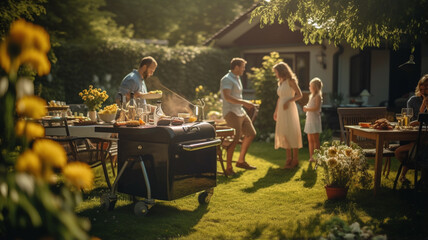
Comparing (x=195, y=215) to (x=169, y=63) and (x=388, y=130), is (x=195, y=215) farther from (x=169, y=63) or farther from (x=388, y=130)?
(x=169, y=63)

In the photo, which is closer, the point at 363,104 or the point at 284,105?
the point at 284,105

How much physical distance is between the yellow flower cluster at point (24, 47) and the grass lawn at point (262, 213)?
2615mm

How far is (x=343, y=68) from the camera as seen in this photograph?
15.3 metres

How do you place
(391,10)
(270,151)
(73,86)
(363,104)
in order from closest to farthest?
(391,10), (270,151), (73,86), (363,104)

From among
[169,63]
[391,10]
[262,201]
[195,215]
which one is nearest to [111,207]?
[195,215]

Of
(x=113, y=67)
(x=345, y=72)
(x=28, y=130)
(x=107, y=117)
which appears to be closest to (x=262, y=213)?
(x=107, y=117)

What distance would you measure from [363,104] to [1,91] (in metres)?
13.3

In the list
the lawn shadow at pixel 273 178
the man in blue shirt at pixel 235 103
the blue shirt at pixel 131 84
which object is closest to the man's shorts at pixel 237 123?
the man in blue shirt at pixel 235 103

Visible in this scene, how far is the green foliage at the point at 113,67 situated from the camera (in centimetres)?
1198

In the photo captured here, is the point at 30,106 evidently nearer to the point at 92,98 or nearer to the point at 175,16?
the point at 92,98

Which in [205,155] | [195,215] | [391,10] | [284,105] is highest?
[391,10]

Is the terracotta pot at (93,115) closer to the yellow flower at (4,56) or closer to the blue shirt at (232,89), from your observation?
the blue shirt at (232,89)

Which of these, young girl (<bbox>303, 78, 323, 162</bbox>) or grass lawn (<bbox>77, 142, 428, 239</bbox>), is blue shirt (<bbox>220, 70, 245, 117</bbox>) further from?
young girl (<bbox>303, 78, 323, 162</bbox>)

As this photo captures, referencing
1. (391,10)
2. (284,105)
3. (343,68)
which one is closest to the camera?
(391,10)
